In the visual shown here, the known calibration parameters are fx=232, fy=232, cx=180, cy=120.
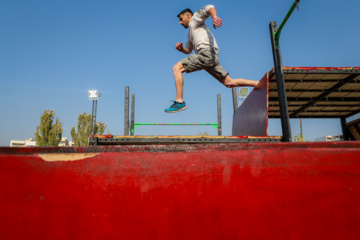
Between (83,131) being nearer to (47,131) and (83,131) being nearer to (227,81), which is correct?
(47,131)

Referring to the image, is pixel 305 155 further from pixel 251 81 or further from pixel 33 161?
pixel 251 81

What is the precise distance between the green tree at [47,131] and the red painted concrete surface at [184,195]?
1291 inches

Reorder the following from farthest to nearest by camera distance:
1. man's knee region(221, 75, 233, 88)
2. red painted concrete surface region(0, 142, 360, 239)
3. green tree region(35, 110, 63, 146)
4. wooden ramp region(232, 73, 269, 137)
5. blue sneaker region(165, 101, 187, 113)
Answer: green tree region(35, 110, 63, 146) < man's knee region(221, 75, 233, 88) < blue sneaker region(165, 101, 187, 113) < wooden ramp region(232, 73, 269, 137) < red painted concrete surface region(0, 142, 360, 239)

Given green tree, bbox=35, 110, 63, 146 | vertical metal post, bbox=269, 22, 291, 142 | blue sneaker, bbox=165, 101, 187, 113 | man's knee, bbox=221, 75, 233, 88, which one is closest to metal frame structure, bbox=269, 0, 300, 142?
vertical metal post, bbox=269, 22, 291, 142

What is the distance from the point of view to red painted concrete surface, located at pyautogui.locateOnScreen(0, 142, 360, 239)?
3.37 ft

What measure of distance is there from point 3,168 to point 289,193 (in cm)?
131

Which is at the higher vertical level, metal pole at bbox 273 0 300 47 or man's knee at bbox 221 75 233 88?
metal pole at bbox 273 0 300 47

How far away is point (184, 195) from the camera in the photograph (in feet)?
3.47

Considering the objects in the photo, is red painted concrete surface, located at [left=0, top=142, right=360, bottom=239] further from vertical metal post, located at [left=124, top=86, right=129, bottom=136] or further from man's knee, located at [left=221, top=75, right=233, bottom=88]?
vertical metal post, located at [left=124, top=86, right=129, bottom=136]

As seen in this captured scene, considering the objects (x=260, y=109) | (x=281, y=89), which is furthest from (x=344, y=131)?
(x=281, y=89)

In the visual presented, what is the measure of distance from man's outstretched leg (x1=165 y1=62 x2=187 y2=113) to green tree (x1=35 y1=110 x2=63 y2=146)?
30445mm

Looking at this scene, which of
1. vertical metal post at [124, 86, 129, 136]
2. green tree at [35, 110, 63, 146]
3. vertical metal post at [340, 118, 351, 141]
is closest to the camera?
vertical metal post at [340, 118, 351, 141]

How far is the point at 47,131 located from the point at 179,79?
31.6 metres

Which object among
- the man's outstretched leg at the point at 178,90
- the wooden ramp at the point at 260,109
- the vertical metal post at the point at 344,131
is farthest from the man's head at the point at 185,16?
the vertical metal post at the point at 344,131
